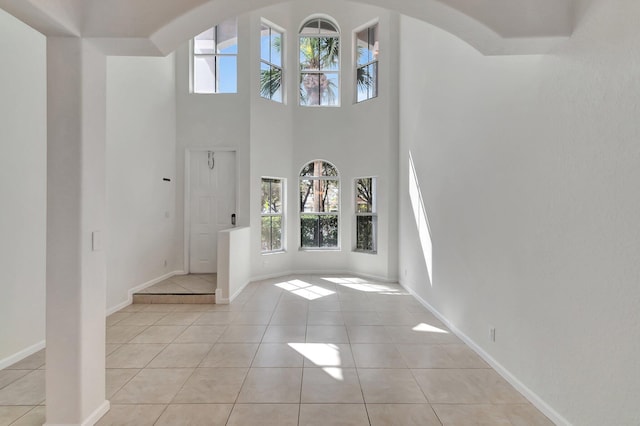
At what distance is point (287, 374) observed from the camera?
288cm

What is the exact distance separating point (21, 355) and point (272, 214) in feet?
14.1

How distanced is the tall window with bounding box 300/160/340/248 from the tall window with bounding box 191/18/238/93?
7.22 feet

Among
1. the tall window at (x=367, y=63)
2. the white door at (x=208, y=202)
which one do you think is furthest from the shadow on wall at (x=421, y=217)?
the white door at (x=208, y=202)

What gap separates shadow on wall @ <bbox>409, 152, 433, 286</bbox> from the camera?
464 centimetres

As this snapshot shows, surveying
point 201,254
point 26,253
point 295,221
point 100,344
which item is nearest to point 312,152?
point 295,221

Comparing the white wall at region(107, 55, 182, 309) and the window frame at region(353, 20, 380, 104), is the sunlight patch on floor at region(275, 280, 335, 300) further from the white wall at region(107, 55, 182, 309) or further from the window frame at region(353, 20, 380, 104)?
the window frame at region(353, 20, 380, 104)

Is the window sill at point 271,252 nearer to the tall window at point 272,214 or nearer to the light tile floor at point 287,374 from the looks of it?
the tall window at point 272,214

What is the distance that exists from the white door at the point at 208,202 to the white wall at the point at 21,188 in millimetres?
3092

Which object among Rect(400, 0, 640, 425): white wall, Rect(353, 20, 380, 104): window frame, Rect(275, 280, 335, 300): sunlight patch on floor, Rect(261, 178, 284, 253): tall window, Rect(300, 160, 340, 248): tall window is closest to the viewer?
Rect(400, 0, 640, 425): white wall

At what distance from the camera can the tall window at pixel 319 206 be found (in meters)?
7.17

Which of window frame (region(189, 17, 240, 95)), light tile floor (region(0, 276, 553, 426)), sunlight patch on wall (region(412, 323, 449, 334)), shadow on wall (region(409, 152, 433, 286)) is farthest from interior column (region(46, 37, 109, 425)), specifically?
window frame (region(189, 17, 240, 95))

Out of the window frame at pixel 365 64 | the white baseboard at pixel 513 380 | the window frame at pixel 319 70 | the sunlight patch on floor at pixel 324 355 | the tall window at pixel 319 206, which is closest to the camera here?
the white baseboard at pixel 513 380

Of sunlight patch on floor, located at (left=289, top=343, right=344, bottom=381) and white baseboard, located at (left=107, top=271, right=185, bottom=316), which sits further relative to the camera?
white baseboard, located at (left=107, top=271, right=185, bottom=316)

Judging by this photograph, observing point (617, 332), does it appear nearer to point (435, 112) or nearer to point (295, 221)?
point (435, 112)
